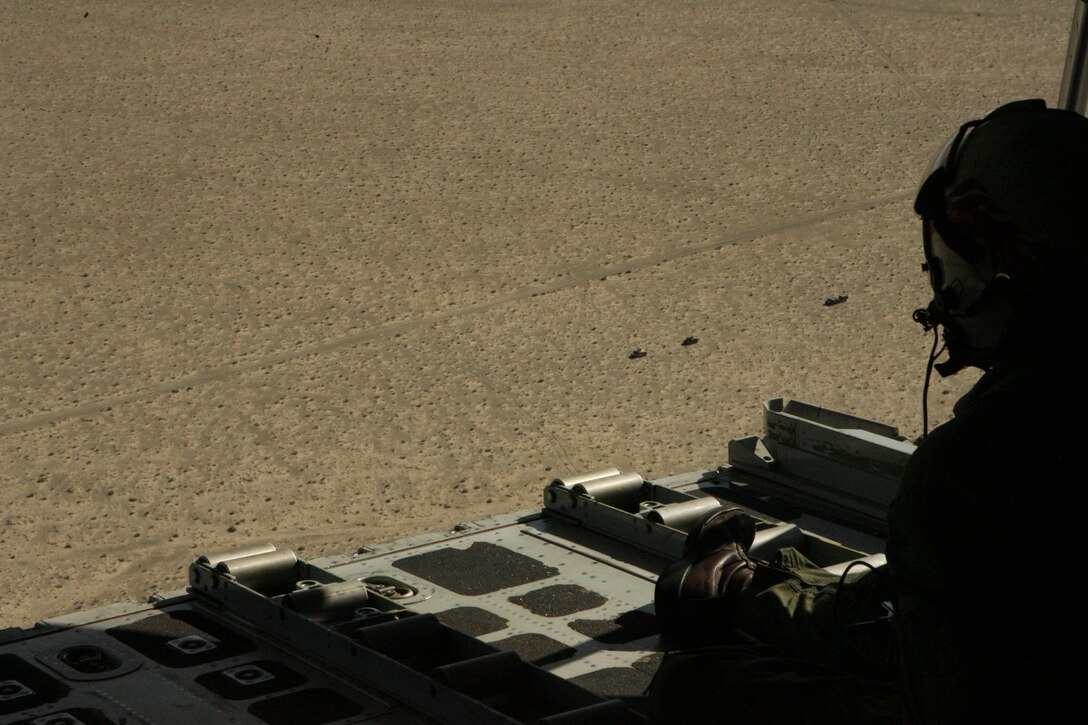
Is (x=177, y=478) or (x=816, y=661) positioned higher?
(x=816, y=661)

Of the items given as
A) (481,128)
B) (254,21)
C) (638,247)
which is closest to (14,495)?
(638,247)

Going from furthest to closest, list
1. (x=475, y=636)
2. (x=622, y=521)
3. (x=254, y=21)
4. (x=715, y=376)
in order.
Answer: (x=254, y=21), (x=715, y=376), (x=622, y=521), (x=475, y=636)

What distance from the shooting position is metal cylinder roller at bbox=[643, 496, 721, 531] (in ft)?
12.5

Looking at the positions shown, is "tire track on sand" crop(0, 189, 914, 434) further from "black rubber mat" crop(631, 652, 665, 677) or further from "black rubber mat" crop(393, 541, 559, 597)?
"black rubber mat" crop(631, 652, 665, 677)

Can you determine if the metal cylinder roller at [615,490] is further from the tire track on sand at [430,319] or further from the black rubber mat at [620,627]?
the tire track on sand at [430,319]

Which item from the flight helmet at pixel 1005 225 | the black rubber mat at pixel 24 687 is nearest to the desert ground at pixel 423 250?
the black rubber mat at pixel 24 687

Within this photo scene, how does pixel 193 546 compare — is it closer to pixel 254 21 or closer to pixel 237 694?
pixel 237 694

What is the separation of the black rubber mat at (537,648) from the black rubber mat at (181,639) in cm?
54

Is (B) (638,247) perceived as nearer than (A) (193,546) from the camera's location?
No

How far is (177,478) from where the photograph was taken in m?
6.20

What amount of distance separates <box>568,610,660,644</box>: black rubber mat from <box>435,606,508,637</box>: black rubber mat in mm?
171

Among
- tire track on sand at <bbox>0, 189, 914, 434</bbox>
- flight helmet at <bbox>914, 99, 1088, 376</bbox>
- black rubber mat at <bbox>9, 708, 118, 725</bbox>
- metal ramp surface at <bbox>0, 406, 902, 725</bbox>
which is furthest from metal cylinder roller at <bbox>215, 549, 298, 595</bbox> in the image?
tire track on sand at <bbox>0, 189, 914, 434</bbox>

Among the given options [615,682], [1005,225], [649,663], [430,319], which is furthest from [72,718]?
[430,319]

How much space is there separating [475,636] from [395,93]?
8140 millimetres
